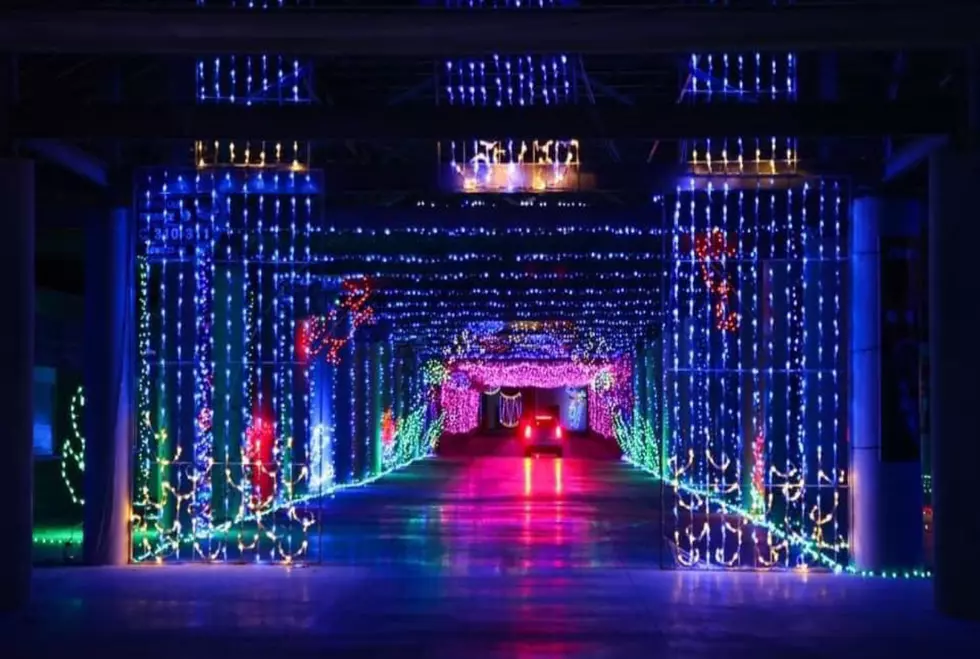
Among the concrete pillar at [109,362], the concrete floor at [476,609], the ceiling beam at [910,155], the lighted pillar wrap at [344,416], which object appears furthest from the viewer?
the lighted pillar wrap at [344,416]

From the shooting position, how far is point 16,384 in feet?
38.0

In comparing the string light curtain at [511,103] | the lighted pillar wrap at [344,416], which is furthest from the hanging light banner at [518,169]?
the lighted pillar wrap at [344,416]

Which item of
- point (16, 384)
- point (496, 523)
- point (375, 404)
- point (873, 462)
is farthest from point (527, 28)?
point (375, 404)

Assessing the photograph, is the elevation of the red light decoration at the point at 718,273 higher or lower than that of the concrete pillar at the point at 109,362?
higher

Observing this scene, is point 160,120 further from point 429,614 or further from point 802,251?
point 802,251

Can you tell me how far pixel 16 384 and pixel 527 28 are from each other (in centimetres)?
462

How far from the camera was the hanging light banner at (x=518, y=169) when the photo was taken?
→ 50.0 feet

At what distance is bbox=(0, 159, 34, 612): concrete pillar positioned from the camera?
11.5 m

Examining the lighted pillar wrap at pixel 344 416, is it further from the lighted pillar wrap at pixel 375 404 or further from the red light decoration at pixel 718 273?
the red light decoration at pixel 718 273

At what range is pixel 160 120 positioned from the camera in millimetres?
12016

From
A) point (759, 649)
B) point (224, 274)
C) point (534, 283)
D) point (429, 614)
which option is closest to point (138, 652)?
point (429, 614)

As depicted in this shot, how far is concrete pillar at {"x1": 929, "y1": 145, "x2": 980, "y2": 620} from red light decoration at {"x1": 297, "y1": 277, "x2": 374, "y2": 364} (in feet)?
41.8

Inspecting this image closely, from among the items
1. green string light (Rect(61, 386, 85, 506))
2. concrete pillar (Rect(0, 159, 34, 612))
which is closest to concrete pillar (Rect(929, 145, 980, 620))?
concrete pillar (Rect(0, 159, 34, 612))

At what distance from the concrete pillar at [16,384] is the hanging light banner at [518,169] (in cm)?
490
